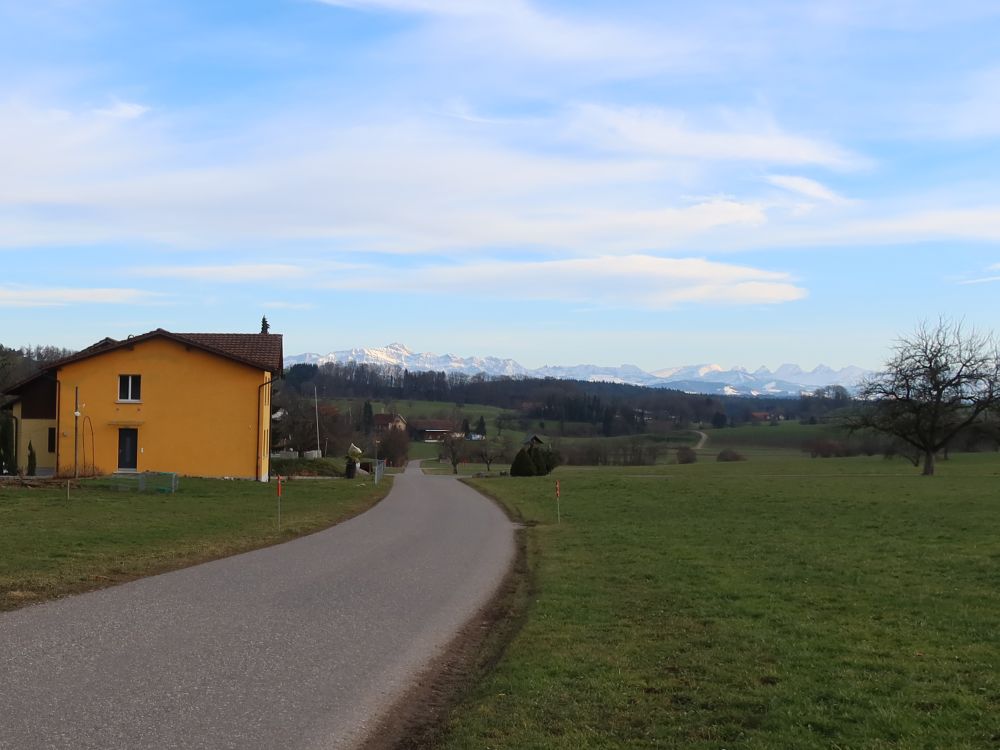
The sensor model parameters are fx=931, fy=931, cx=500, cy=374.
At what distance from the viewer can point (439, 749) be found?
241 inches

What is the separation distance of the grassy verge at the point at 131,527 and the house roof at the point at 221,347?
6.02 meters

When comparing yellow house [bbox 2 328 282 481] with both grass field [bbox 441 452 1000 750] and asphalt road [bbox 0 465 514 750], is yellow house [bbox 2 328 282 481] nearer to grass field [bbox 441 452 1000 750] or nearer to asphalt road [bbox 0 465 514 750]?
grass field [bbox 441 452 1000 750]

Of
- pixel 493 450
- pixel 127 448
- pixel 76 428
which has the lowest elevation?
pixel 493 450

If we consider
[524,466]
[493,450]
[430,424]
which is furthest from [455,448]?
[430,424]

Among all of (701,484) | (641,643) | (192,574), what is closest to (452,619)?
(641,643)

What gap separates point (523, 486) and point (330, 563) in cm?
3130

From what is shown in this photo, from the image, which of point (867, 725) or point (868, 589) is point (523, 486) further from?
point (867, 725)

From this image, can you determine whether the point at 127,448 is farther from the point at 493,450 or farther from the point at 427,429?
the point at 427,429

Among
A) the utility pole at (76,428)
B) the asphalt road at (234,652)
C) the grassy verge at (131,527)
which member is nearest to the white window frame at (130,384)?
the utility pole at (76,428)

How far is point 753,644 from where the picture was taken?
9.12 meters

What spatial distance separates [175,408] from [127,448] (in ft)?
8.96

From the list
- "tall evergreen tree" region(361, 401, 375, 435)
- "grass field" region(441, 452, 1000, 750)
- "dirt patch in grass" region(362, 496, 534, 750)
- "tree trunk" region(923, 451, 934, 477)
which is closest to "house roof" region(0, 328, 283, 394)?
"grass field" region(441, 452, 1000, 750)

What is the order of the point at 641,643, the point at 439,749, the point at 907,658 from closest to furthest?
the point at 439,749 → the point at 907,658 → the point at 641,643

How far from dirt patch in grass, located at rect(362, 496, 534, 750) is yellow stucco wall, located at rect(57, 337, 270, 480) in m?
29.1
